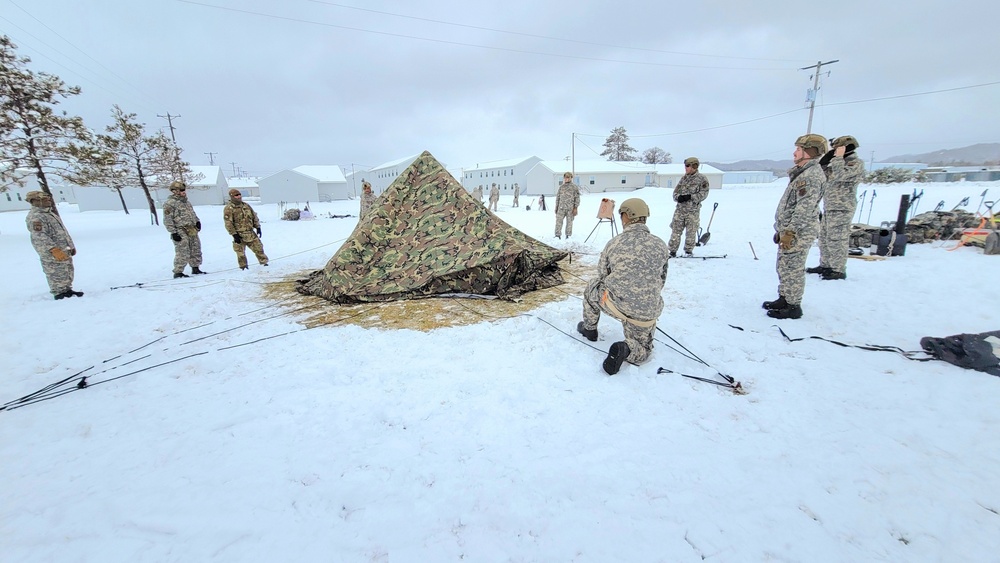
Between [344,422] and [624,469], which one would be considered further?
[344,422]

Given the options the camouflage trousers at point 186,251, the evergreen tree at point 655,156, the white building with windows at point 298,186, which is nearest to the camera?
the camouflage trousers at point 186,251

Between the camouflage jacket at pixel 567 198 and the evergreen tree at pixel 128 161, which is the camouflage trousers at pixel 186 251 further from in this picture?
the evergreen tree at pixel 128 161

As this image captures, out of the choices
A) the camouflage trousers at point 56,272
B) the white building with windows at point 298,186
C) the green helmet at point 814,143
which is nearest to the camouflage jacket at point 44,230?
the camouflage trousers at point 56,272

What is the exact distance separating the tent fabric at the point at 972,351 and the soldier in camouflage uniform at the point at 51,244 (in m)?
10.8

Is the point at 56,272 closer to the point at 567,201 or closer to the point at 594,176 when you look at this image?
the point at 567,201

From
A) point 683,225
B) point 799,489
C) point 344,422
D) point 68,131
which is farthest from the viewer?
point 68,131

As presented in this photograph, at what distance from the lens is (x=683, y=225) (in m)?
7.73

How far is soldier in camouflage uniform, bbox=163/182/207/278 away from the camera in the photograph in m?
7.09

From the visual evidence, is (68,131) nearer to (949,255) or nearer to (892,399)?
(892,399)

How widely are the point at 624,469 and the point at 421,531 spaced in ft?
4.04

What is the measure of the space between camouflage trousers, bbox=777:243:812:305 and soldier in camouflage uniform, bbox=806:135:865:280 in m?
2.21

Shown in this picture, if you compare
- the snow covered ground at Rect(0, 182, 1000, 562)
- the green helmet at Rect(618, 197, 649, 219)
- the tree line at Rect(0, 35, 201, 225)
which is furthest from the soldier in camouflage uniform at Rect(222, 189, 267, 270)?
the tree line at Rect(0, 35, 201, 225)

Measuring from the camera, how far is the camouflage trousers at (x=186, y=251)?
7.33m

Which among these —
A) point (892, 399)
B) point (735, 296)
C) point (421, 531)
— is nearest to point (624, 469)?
point (421, 531)
